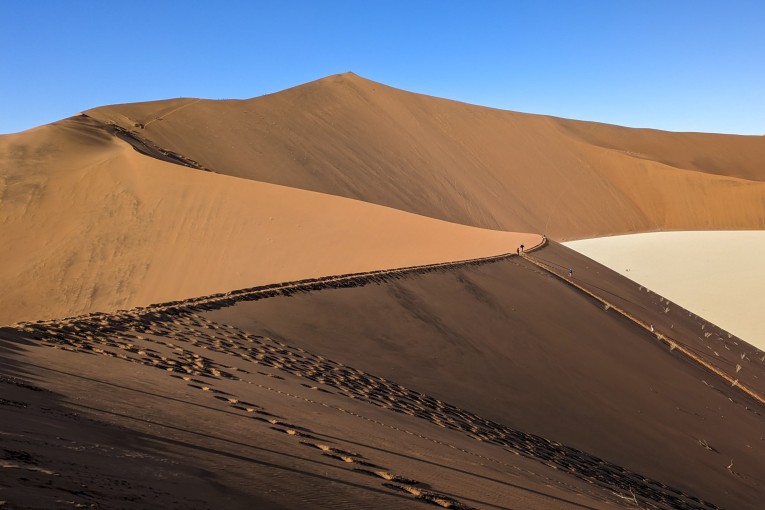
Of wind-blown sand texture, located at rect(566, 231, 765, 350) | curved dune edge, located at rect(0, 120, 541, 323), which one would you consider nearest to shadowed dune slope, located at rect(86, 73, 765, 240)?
wind-blown sand texture, located at rect(566, 231, 765, 350)

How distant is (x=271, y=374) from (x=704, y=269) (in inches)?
1164

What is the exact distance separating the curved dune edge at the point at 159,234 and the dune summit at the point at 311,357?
78 millimetres

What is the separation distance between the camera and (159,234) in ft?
62.8

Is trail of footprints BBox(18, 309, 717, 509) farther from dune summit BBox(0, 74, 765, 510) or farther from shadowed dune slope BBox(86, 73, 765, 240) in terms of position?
shadowed dune slope BBox(86, 73, 765, 240)

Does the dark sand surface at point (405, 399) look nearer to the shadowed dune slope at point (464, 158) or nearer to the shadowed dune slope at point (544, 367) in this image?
the shadowed dune slope at point (544, 367)

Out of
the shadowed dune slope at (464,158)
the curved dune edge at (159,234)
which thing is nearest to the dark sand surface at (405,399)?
the curved dune edge at (159,234)

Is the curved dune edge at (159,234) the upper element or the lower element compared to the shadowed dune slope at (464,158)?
lower

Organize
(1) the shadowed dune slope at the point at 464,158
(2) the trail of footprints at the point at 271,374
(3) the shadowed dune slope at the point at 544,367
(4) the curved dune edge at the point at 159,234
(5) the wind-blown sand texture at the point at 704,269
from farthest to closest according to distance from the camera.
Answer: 1. (1) the shadowed dune slope at the point at 464,158
2. (5) the wind-blown sand texture at the point at 704,269
3. (4) the curved dune edge at the point at 159,234
4. (3) the shadowed dune slope at the point at 544,367
5. (2) the trail of footprints at the point at 271,374

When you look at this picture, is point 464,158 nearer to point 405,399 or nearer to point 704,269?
point 704,269

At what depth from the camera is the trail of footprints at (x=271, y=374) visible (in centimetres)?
703

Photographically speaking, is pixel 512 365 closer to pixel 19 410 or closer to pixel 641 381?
pixel 641 381

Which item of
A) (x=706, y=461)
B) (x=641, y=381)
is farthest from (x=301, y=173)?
(x=706, y=461)

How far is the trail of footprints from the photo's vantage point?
23.1 feet

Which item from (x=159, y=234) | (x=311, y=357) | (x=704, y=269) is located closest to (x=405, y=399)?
(x=311, y=357)
